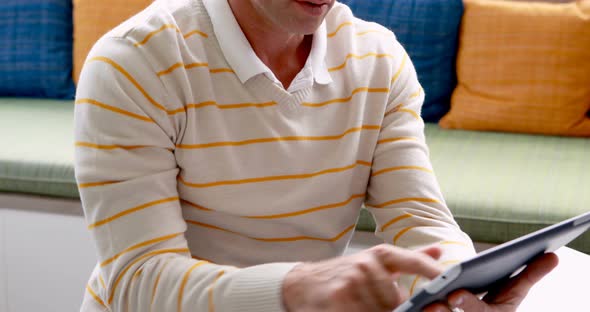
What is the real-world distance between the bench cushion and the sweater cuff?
42.1 inches

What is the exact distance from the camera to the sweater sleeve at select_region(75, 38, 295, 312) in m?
1.02

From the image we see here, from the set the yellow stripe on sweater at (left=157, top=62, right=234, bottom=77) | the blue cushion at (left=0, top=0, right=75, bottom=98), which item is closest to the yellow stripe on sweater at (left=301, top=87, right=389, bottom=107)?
the yellow stripe on sweater at (left=157, top=62, right=234, bottom=77)

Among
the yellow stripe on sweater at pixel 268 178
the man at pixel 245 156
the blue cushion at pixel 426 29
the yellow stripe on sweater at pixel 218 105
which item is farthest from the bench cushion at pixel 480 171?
the yellow stripe on sweater at pixel 218 105

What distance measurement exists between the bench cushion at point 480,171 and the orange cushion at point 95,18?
235mm

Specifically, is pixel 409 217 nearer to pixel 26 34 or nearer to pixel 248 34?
pixel 248 34

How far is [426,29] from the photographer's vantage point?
97.7 inches

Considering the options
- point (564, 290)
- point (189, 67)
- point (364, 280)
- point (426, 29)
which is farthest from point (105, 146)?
point (426, 29)

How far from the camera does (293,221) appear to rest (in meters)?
1.20

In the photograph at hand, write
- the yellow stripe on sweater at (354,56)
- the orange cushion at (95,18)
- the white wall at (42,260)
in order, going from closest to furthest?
the yellow stripe on sweater at (354,56)
the white wall at (42,260)
the orange cushion at (95,18)

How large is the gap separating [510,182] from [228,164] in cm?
107

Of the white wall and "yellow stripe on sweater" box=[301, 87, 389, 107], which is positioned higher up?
"yellow stripe on sweater" box=[301, 87, 389, 107]

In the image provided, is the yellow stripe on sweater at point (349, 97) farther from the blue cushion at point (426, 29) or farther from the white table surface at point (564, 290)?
the blue cushion at point (426, 29)

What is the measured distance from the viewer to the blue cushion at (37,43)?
110 inches

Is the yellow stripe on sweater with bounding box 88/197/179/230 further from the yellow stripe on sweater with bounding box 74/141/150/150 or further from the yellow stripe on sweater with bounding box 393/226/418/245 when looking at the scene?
the yellow stripe on sweater with bounding box 393/226/418/245
